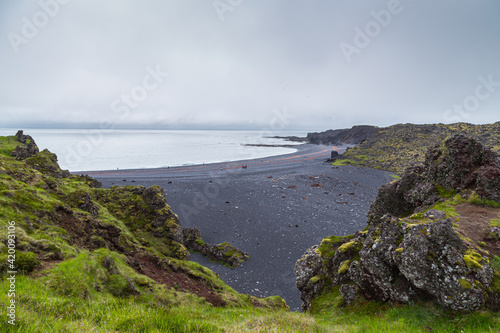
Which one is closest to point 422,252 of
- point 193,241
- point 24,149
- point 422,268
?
point 422,268

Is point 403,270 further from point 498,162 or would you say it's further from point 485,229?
point 498,162

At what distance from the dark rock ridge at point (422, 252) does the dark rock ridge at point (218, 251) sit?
10.1m

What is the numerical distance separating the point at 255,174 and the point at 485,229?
51.9 meters

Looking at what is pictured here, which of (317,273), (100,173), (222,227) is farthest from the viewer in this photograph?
(100,173)

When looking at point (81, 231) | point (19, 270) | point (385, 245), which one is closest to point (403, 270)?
point (385, 245)

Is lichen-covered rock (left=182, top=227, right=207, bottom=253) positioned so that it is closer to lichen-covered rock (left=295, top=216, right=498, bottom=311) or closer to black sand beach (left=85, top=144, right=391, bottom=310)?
black sand beach (left=85, top=144, right=391, bottom=310)

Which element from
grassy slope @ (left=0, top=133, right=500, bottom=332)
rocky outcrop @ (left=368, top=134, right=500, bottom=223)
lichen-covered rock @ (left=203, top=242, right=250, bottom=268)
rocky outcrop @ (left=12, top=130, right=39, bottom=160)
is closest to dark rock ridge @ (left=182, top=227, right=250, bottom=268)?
lichen-covered rock @ (left=203, top=242, right=250, bottom=268)

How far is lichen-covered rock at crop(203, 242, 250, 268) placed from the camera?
20.8 metres

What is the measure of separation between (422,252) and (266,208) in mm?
28480

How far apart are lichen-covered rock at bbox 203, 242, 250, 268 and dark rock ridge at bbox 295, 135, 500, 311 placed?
9970 mm

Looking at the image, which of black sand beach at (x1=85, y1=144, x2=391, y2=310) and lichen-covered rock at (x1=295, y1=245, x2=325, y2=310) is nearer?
lichen-covered rock at (x1=295, y1=245, x2=325, y2=310)

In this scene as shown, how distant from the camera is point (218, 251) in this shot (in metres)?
21.8

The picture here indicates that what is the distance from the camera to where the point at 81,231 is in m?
11.8

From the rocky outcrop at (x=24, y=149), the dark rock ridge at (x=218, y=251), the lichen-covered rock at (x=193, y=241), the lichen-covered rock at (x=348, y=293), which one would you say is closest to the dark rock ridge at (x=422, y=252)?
the lichen-covered rock at (x=348, y=293)
